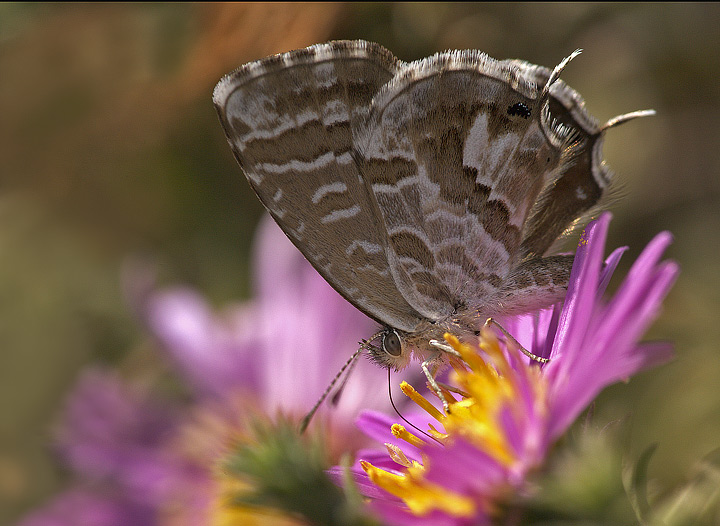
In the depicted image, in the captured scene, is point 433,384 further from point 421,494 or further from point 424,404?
point 421,494

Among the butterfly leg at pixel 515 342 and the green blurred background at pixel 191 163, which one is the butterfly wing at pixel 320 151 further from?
the green blurred background at pixel 191 163

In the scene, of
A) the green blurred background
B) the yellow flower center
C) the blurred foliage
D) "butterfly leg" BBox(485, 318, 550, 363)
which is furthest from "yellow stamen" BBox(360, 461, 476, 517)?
the green blurred background

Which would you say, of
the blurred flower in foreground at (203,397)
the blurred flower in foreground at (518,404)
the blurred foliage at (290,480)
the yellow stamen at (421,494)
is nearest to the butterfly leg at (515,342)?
the blurred flower in foreground at (518,404)

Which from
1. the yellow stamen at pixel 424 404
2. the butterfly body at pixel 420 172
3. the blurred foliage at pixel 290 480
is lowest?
the blurred foliage at pixel 290 480

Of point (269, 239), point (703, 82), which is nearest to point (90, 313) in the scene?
point (269, 239)

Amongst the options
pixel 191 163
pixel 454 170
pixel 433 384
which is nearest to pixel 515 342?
pixel 433 384

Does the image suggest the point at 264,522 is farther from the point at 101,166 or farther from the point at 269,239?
the point at 101,166

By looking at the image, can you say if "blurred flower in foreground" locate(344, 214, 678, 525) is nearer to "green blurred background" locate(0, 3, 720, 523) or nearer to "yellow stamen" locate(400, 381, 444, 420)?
"yellow stamen" locate(400, 381, 444, 420)
